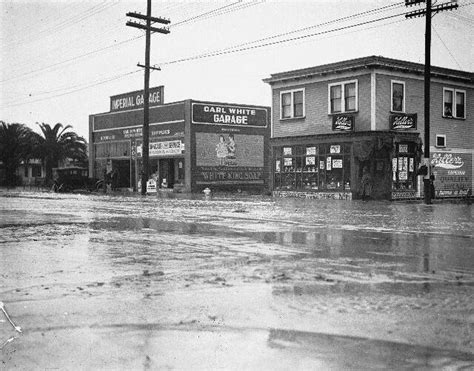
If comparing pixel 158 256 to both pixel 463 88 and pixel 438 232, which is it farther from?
pixel 463 88

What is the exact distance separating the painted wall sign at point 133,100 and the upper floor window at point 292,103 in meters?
14.0

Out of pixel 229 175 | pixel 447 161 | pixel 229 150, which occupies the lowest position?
pixel 229 175

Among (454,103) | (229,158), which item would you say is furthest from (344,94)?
(229,158)

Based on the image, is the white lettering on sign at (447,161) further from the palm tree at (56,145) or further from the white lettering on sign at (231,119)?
the palm tree at (56,145)

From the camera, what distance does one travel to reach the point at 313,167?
34.9 m

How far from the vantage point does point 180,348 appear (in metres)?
4.53

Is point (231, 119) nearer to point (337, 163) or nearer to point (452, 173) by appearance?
point (337, 163)

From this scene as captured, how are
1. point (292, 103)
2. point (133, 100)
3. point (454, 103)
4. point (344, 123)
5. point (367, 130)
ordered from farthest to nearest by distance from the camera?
1. point (133, 100)
2. point (292, 103)
3. point (454, 103)
4. point (344, 123)
5. point (367, 130)

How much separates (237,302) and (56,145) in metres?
58.7

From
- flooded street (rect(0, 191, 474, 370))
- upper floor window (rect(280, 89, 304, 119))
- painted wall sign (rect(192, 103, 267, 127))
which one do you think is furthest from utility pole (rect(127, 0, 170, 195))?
flooded street (rect(0, 191, 474, 370))

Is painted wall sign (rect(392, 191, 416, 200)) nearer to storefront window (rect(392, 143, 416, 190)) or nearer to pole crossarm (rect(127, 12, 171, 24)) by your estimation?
storefront window (rect(392, 143, 416, 190))

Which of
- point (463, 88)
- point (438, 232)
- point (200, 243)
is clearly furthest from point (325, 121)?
point (200, 243)

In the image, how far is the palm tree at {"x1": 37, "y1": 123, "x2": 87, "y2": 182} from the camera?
6159 centimetres

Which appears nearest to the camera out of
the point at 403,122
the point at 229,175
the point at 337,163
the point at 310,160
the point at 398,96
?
the point at 403,122
